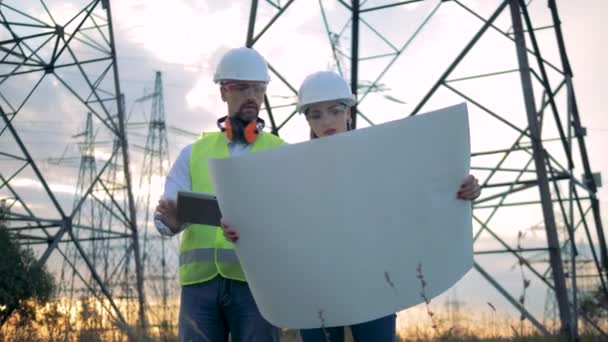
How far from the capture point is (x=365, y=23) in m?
9.93

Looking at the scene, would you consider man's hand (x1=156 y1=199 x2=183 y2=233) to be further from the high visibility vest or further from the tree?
the tree

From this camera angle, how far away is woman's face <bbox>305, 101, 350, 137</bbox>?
138 inches

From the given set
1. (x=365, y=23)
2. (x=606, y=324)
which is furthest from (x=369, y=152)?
(x=606, y=324)

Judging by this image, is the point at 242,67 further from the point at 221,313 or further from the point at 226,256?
the point at 221,313

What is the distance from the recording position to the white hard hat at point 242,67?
3.62 m

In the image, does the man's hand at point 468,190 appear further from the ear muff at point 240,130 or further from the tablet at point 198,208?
the ear muff at point 240,130

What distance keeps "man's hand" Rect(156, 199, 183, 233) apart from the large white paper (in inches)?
18.4

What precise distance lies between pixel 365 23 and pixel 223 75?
6514 millimetres

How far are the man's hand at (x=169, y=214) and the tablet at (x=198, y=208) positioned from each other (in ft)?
0.52

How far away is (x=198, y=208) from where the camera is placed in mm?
3002

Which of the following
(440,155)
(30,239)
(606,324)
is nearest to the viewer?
(440,155)

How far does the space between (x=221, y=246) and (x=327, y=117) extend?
731mm

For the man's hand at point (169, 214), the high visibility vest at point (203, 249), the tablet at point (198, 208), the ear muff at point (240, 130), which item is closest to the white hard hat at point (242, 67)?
the ear muff at point (240, 130)

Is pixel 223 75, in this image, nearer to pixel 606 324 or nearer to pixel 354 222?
pixel 354 222
